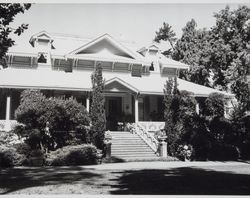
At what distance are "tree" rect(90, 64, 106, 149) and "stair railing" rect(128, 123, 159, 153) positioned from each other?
4184 mm

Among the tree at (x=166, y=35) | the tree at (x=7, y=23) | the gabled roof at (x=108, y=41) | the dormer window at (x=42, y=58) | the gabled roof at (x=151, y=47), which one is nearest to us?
the tree at (x=7, y=23)

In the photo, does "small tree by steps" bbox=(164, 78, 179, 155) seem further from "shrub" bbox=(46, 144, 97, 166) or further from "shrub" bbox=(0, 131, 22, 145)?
"shrub" bbox=(0, 131, 22, 145)

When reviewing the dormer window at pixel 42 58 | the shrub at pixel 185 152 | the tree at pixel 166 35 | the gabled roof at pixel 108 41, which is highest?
the tree at pixel 166 35

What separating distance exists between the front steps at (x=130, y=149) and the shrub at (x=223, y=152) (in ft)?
14.1

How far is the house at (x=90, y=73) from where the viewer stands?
1055 inches

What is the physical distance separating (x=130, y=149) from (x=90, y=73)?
10.4 metres

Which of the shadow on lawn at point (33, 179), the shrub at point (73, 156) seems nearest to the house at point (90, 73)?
the shrub at point (73, 156)

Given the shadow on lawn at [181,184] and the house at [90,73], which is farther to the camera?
the house at [90,73]

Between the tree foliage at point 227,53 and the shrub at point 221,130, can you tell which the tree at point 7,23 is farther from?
the tree foliage at point 227,53

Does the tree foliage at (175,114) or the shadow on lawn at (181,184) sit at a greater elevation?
the tree foliage at (175,114)

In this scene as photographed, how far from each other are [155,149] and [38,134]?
332 inches

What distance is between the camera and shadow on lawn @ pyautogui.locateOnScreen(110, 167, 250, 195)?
1030cm

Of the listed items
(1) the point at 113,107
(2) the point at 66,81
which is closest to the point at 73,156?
(2) the point at 66,81

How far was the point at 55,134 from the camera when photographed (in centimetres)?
2064
